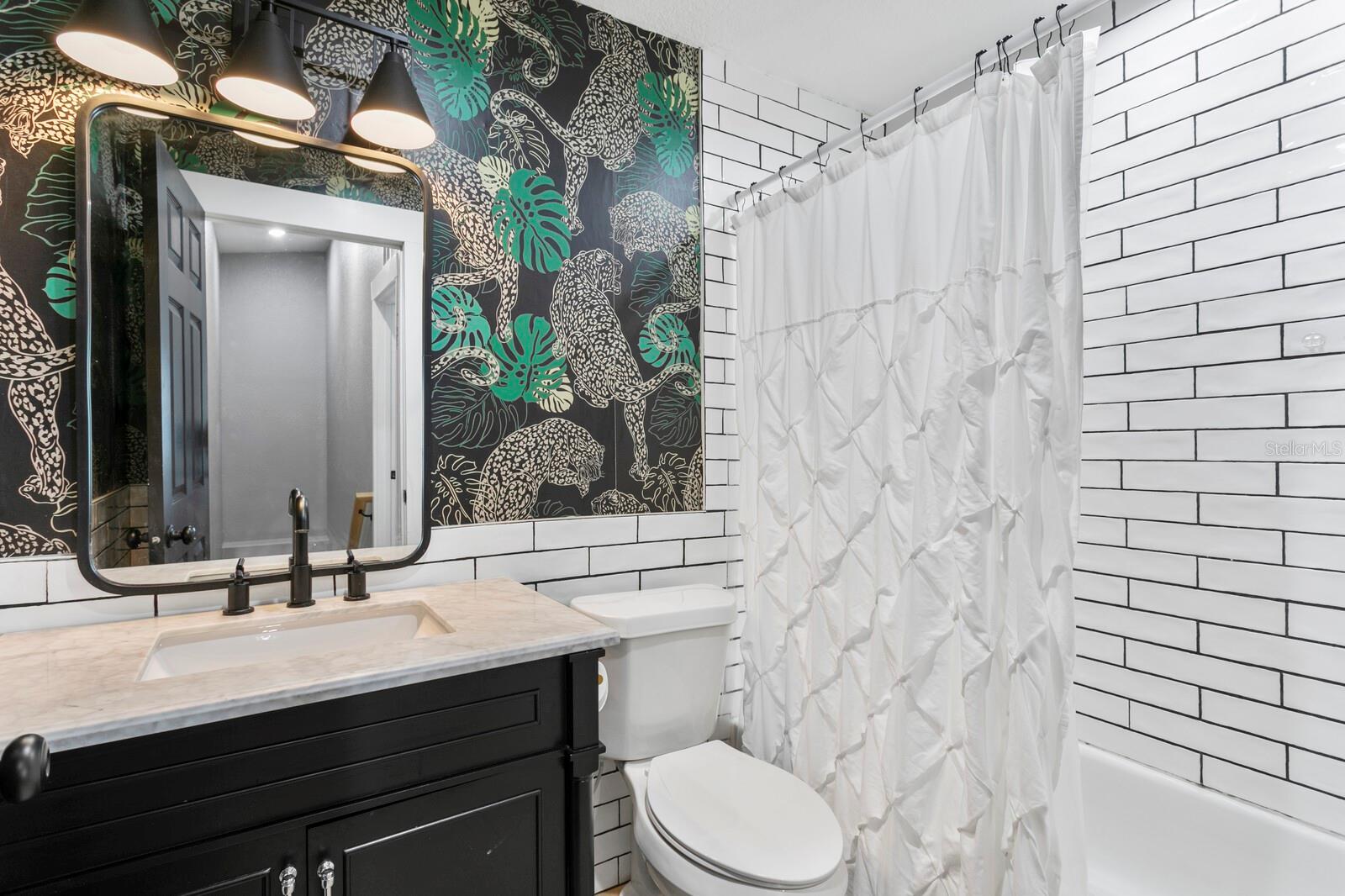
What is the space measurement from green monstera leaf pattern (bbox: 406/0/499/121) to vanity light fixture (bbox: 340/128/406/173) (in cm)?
23

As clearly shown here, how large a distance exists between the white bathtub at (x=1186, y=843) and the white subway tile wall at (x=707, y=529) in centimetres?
106

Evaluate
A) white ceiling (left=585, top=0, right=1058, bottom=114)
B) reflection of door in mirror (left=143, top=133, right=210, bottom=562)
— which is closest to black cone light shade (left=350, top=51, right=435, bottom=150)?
reflection of door in mirror (left=143, top=133, right=210, bottom=562)

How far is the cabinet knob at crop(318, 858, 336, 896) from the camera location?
1.04 m

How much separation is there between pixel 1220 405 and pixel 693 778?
1.63 metres

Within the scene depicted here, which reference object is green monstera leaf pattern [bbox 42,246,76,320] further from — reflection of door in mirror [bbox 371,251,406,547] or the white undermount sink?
the white undermount sink

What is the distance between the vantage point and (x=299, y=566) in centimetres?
142

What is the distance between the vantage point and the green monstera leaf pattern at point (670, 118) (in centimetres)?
202

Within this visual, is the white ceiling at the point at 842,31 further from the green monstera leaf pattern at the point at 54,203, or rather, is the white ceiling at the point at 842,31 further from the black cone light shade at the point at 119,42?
the green monstera leaf pattern at the point at 54,203

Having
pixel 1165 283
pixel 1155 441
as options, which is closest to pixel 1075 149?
pixel 1165 283

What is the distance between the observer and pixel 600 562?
191 cm

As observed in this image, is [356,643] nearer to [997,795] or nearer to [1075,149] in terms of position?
[997,795]

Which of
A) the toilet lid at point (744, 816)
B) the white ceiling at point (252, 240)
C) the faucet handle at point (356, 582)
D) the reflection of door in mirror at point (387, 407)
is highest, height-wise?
the white ceiling at point (252, 240)

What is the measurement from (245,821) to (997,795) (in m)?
1.36

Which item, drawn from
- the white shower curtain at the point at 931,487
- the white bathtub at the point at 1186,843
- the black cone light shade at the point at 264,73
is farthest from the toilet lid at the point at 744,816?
the black cone light shade at the point at 264,73
